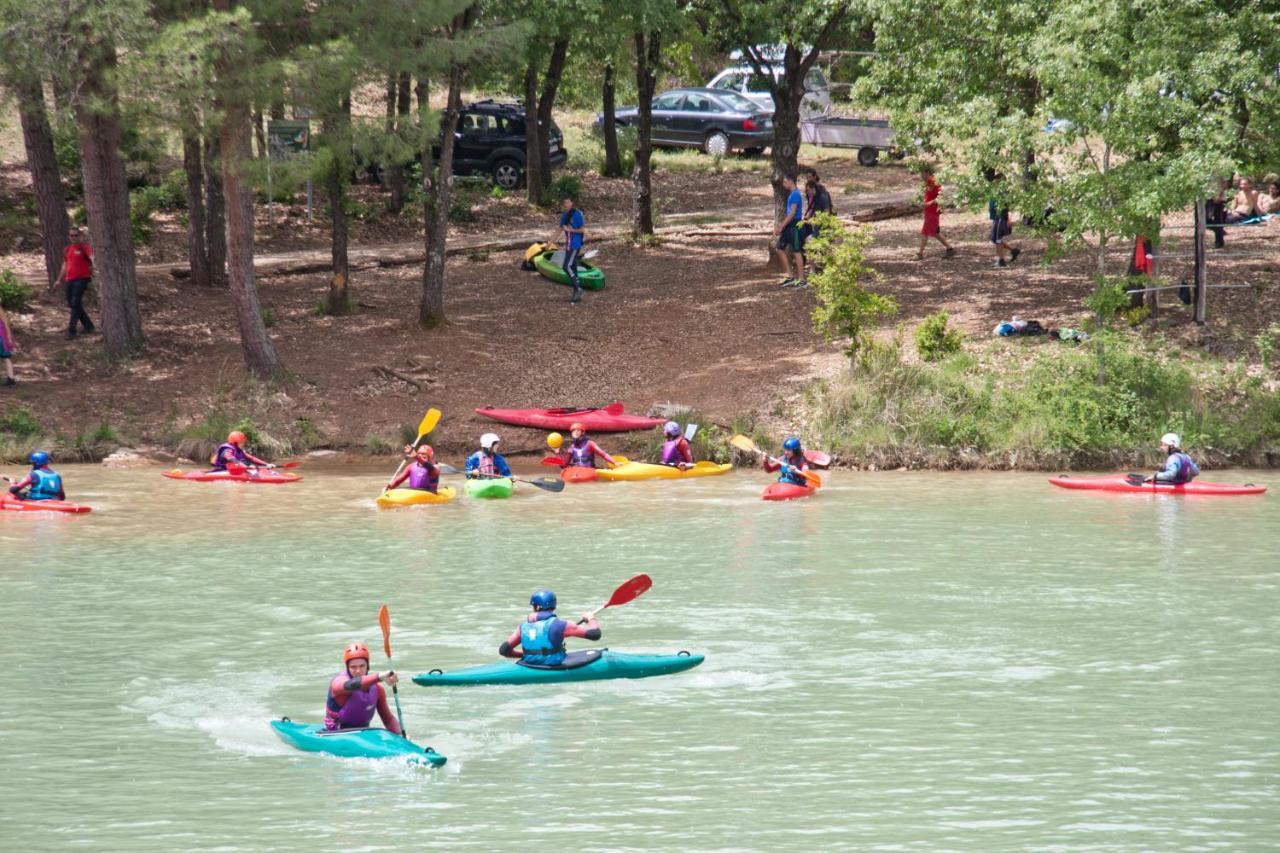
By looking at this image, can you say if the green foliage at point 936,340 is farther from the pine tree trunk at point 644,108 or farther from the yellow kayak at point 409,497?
the yellow kayak at point 409,497

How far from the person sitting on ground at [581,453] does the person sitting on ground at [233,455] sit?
4085 mm

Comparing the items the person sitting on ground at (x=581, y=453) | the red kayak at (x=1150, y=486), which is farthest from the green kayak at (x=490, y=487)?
the red kayak at (x=1150, y=486)

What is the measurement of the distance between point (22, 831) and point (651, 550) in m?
8.83

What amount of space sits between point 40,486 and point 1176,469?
1393 cm

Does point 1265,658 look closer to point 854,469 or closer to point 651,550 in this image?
point 651,550

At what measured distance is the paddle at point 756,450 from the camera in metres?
20.0

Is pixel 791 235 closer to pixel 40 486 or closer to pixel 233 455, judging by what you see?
pixel 233 455

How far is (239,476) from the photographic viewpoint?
21.0 metres

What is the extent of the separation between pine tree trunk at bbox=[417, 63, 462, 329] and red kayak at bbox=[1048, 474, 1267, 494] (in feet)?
34.7

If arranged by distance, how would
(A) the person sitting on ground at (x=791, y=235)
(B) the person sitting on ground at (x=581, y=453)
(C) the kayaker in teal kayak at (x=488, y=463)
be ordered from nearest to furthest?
(C) the kayaker in teal kayak at (x=488, y=463), (B) the person sitting on ground at (x=581, y=453), (A) the person sitting on ground at (x=791, y=235)

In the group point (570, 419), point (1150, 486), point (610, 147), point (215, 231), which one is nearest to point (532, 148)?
point (610, 147)

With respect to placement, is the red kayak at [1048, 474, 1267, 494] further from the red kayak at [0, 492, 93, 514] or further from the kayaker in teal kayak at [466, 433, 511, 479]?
the red kayak at [0, 492, 93, 514]

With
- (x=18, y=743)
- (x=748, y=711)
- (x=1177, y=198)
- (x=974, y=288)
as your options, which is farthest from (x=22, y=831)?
(x=974, y=288)

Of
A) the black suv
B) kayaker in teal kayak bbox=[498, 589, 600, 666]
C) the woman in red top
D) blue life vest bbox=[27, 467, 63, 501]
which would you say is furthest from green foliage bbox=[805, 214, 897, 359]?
the black suv
